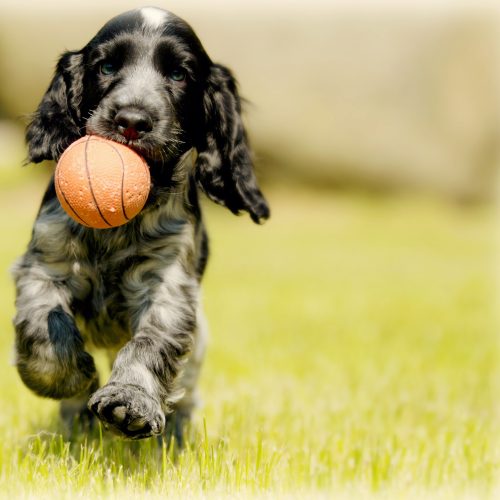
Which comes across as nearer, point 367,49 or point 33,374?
point 33,374

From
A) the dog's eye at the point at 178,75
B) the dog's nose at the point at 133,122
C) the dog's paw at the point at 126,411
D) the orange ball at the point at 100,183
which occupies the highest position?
the dog's eye at the point at 178,75

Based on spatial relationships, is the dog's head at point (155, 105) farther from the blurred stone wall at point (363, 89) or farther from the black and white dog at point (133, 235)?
the blurred stone wall at point (363, 89)

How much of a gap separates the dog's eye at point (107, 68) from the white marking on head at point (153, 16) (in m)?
0.23

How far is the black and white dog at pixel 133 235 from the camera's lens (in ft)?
10.3

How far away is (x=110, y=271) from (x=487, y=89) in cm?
1540

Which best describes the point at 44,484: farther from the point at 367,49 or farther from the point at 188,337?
the point at 367,49

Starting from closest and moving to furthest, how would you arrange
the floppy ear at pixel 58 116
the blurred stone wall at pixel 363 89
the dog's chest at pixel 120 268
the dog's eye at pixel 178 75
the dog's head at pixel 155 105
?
the dog's head at pixel 155 105
the dog's chest at pixel 120 268
the dog's eye at pixel 178 75
the floppy ear at pixel 58 116
the blurred stone wall at pixel 363 89

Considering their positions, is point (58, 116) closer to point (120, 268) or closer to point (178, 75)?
point (178, 75)

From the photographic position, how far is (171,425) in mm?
4012

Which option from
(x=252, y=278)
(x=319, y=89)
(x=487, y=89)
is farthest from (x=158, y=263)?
(x=487, y=89)

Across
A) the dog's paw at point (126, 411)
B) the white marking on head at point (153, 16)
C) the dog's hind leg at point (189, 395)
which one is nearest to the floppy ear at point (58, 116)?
the white marking on head at point (153, 16)

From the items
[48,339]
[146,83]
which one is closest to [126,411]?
[48,339]

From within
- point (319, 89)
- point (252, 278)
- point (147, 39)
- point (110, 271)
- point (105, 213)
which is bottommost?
point (252, 278)

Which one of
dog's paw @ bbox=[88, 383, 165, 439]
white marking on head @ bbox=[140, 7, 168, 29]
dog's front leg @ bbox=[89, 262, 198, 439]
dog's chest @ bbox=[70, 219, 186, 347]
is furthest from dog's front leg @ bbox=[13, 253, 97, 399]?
white marking on head @ bbox=[140, 7, 168, 29]
